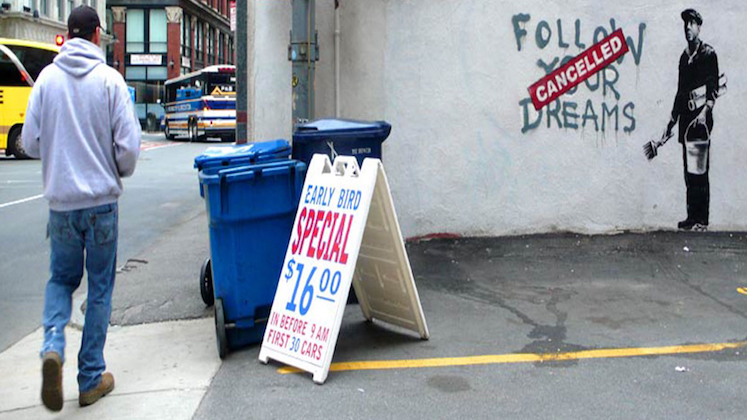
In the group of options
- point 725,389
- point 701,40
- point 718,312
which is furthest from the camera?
point 701,40

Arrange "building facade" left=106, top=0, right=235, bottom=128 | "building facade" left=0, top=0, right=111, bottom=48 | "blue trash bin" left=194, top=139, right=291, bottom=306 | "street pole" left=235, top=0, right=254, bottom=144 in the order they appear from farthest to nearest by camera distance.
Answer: "building facade" left=106, top=0, right=235, bottom=128, "building facade" left=0, top=0, right=111, bottom=48, "street pole" left=235, top=0, right=254, bottom=144, "blue trash bin" left=194, top=139, right=291, bottom=306

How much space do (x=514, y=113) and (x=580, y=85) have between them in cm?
80

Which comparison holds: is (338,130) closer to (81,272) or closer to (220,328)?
(220,328)

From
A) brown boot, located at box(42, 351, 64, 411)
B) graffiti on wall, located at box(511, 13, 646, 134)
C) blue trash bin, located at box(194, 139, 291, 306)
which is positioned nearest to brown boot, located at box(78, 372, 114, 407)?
brown boot, located at box(42, 351, 64, 411)

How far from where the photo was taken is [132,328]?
6.43 m

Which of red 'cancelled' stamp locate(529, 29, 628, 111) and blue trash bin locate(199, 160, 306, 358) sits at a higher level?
red 'cancelled' stamp locate(529, 29, 628, 111)

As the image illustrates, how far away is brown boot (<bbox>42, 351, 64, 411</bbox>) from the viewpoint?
419 centimetres

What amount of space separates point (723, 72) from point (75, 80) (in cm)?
704

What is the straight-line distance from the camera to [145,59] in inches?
2351

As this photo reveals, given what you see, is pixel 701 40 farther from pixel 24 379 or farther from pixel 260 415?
pixel 24 379

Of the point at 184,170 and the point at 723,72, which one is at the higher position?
the point at 723,72

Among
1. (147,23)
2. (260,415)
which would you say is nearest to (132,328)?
(260,415)

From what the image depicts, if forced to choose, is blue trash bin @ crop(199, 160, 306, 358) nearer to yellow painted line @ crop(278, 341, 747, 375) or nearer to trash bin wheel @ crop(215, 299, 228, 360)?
trash bin wheel @ crop(215, 299, 228, 360)

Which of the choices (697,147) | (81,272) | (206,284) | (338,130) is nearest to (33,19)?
(206,284)
